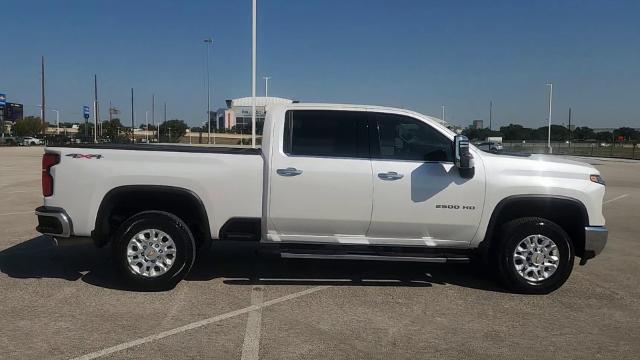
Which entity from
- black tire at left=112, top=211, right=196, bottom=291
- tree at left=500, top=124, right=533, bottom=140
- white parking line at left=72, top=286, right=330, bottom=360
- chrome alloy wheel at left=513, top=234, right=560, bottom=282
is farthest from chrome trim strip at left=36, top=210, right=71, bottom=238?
tree at left=500, top=124, right=533, bottom=140

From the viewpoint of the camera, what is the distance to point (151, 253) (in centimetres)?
578

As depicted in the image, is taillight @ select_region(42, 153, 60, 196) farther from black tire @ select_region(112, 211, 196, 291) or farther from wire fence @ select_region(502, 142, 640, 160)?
wire fence @ select_region(502, 142, 640, 160)

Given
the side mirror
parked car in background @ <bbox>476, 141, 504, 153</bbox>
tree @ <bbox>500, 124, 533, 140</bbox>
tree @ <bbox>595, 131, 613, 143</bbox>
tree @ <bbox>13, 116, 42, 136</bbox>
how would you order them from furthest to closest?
tree @ <bbox>13, 116, 42, 136</bbox> < tree @ <bbox>595, 131, 613, 143</bbox> < tree @ <bbox>500, 124, 533, 140</bbox> < parked car in background @ <bbox>476, 141, 504, 153</bbox> < the side mirror

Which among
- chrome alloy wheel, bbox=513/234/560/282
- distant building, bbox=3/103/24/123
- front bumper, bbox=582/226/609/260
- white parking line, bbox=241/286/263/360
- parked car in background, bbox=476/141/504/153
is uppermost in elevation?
distant building, bbox=3/103/24/123

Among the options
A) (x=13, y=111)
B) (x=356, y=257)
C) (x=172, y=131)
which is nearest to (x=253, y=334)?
(x=356, y=257)

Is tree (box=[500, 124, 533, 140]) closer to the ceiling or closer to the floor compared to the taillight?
closer to the ceiling

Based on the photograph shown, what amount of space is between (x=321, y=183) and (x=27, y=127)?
375ft

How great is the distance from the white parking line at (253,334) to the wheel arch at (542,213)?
2.51m

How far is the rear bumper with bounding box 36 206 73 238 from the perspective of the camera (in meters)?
5.69

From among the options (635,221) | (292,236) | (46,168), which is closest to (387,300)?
(292,236)

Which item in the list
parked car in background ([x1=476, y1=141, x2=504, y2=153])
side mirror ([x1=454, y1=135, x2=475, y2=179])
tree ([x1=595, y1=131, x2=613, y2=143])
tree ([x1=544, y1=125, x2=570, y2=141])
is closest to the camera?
side mirror ([x1=454, y1=135, x2=475, y2=179])

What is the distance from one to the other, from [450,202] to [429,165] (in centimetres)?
45

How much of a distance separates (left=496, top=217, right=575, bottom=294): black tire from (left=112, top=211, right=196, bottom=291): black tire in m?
3.32

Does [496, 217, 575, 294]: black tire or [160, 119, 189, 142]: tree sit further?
[160, 119, 189, 142]: tree
